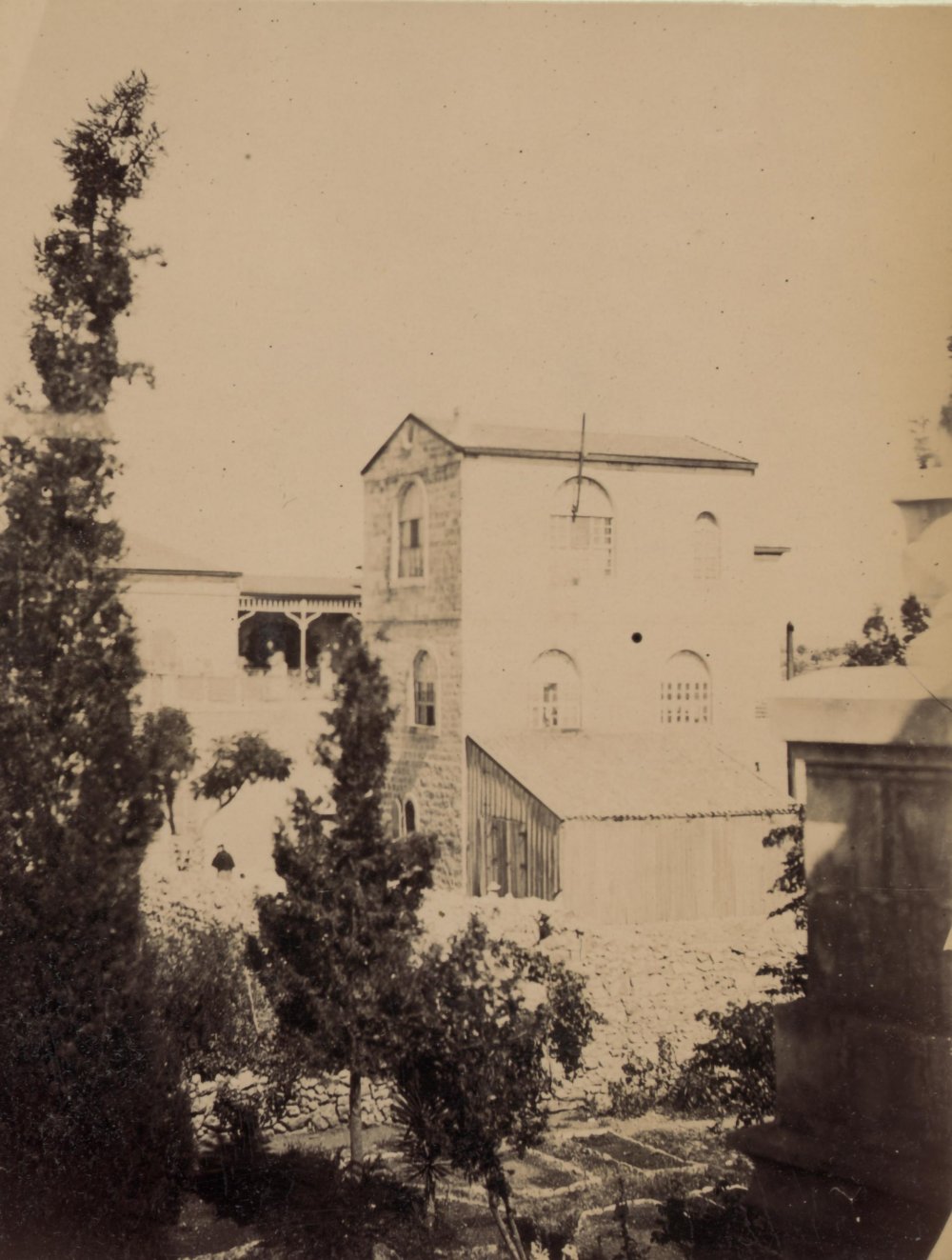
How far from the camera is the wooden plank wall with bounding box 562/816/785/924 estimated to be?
16.1ft

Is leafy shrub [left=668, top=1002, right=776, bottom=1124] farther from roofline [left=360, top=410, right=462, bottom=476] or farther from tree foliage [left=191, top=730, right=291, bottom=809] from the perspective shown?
roofline [left=360, top=410, right=462, bottom=476]

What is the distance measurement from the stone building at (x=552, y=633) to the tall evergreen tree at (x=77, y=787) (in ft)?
3.91

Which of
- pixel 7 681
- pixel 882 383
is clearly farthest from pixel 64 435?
pixel 882 383

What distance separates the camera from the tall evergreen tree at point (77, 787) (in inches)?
167

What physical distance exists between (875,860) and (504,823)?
10.0 ft

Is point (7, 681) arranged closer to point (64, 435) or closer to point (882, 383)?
point (64, 435)

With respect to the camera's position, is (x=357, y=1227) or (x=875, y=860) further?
(x=357, y=1227)

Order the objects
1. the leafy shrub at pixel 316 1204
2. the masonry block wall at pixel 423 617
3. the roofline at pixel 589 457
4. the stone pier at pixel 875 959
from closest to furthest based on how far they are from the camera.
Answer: the stone pier at pixel 875 959, the leafy shrub at pixel 316 1204, the roofline at pixel 589 457, the masonry block wall at pixel 423 617

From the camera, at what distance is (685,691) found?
16.8 ft

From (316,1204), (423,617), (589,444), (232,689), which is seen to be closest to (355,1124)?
(316,1204)

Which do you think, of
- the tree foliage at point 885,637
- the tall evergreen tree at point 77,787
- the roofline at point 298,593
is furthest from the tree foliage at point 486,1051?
the tree foliage at point 885,637

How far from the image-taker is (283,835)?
4633 millimetres

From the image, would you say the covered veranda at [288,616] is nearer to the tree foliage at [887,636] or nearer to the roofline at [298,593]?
the roofline at [298,593]

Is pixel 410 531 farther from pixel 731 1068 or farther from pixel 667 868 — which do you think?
pixel 731 1068
